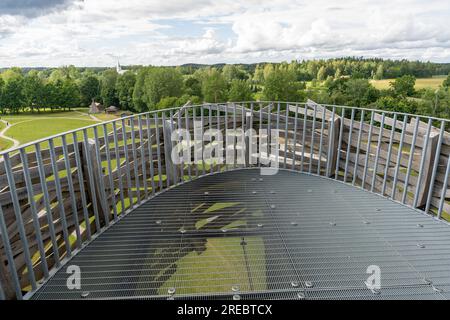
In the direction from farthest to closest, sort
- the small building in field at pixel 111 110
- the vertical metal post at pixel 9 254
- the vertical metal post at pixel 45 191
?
1. the small building in field at pixel 111 110
2. the vertical metal post at pixel 45 191
3. the vertical metal post at pixel 9 254

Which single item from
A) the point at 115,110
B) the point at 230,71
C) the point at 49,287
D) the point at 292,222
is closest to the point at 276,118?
the point at 292,222

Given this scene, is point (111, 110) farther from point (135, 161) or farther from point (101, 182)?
point (101, 182)

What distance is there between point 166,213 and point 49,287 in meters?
1.56

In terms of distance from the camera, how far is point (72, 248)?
304cm

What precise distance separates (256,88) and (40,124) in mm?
35916

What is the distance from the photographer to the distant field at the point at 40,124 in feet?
112

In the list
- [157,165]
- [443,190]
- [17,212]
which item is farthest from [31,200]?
[443,190]

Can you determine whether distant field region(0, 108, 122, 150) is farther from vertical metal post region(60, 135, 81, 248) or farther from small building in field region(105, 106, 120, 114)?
vertical metal post region(60, 135, 81, 248)

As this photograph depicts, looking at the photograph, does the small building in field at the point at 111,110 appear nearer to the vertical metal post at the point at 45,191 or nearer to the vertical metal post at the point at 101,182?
the vertical metal post at the point at 101,182

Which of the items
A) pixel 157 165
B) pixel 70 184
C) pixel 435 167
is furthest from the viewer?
pixel 157 165

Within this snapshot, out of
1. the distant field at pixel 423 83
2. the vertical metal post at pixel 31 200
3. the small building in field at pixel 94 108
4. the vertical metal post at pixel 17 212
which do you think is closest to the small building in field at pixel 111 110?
the small building in field at pixel 94 108

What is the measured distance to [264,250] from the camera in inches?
118

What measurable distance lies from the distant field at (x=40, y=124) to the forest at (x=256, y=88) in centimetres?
351
